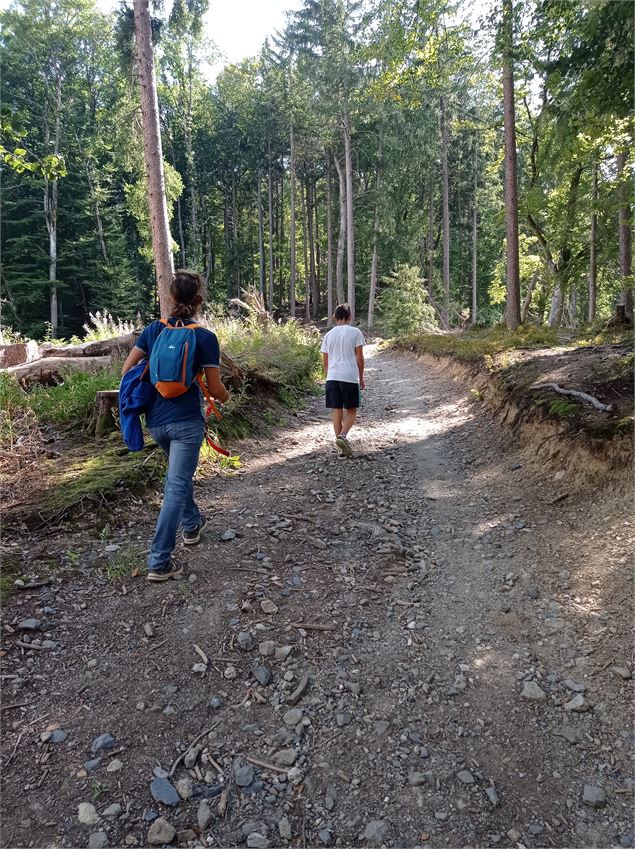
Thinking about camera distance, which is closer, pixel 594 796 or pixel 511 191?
pixel 594 796

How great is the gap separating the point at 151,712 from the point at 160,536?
3.98ft

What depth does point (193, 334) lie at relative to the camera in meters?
3.41

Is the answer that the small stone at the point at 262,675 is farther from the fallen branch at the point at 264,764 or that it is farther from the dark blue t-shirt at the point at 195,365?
the dark blue t-shirt at the point at 195,365

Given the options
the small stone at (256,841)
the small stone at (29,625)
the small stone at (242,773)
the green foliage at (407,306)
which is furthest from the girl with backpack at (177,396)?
the green foliage at (407,306)

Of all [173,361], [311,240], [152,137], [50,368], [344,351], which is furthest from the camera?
[311,240]

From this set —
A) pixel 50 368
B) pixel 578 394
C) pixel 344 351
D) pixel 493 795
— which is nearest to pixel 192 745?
pixel 493 795

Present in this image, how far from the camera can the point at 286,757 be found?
2.27 meters

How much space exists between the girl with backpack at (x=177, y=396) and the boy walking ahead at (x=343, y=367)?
3.32 meters

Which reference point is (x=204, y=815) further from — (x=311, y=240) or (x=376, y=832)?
(x=311, y=240)

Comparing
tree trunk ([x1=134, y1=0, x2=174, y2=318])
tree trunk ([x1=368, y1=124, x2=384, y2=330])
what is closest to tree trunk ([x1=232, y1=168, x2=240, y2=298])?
tree trunk ([x1=368, y1=124, x2=384, y2=330])

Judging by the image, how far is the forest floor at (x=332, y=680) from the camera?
6.61 feet

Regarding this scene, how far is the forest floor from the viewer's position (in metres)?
2.01

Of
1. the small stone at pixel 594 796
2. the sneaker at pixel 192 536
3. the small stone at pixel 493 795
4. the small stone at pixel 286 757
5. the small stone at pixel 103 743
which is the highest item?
the sneaker at pixel 192 536

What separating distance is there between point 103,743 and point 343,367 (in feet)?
17.1
